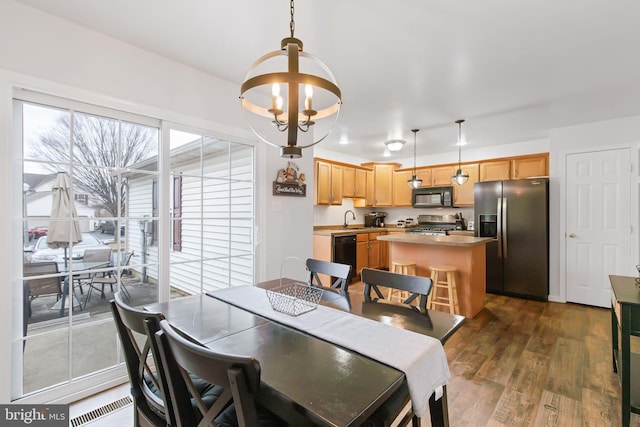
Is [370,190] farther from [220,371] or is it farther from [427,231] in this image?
[220,371]

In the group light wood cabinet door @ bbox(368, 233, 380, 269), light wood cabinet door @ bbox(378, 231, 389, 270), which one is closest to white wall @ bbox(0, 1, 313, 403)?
light wood cabinet door @ bbox(368, 233, 380, 269)

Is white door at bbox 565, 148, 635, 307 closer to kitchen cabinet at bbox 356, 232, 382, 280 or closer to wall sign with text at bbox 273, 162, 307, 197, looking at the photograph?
kitchen cabinet at bbox 356, 232, 382, 280

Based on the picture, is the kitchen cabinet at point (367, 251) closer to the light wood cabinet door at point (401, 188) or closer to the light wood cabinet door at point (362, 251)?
the light wood cabinet door at point (362, 251)

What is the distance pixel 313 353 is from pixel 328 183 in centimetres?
440

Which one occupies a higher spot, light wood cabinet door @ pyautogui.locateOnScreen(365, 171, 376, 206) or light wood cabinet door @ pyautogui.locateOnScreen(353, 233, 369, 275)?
light wood cabinet door @ pyautogui.locateOnScreen(365, 171, 376, 206)

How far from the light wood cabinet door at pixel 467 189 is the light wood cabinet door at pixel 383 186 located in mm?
1345

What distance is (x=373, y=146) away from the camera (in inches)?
208

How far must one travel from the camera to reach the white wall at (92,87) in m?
1.70

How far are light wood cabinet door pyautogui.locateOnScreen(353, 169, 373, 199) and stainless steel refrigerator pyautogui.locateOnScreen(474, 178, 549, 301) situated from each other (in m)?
2.27

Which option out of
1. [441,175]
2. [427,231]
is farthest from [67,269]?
[441,175]

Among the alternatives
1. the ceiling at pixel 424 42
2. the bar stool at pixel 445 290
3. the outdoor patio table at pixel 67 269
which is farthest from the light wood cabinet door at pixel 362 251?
the outdoor patio table at pixel 67 269

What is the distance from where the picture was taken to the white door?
372 centimetres

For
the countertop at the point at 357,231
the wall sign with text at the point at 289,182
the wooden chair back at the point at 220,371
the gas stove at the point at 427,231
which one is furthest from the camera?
the gas stove at the point at 427,231

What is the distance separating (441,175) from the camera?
579cm
